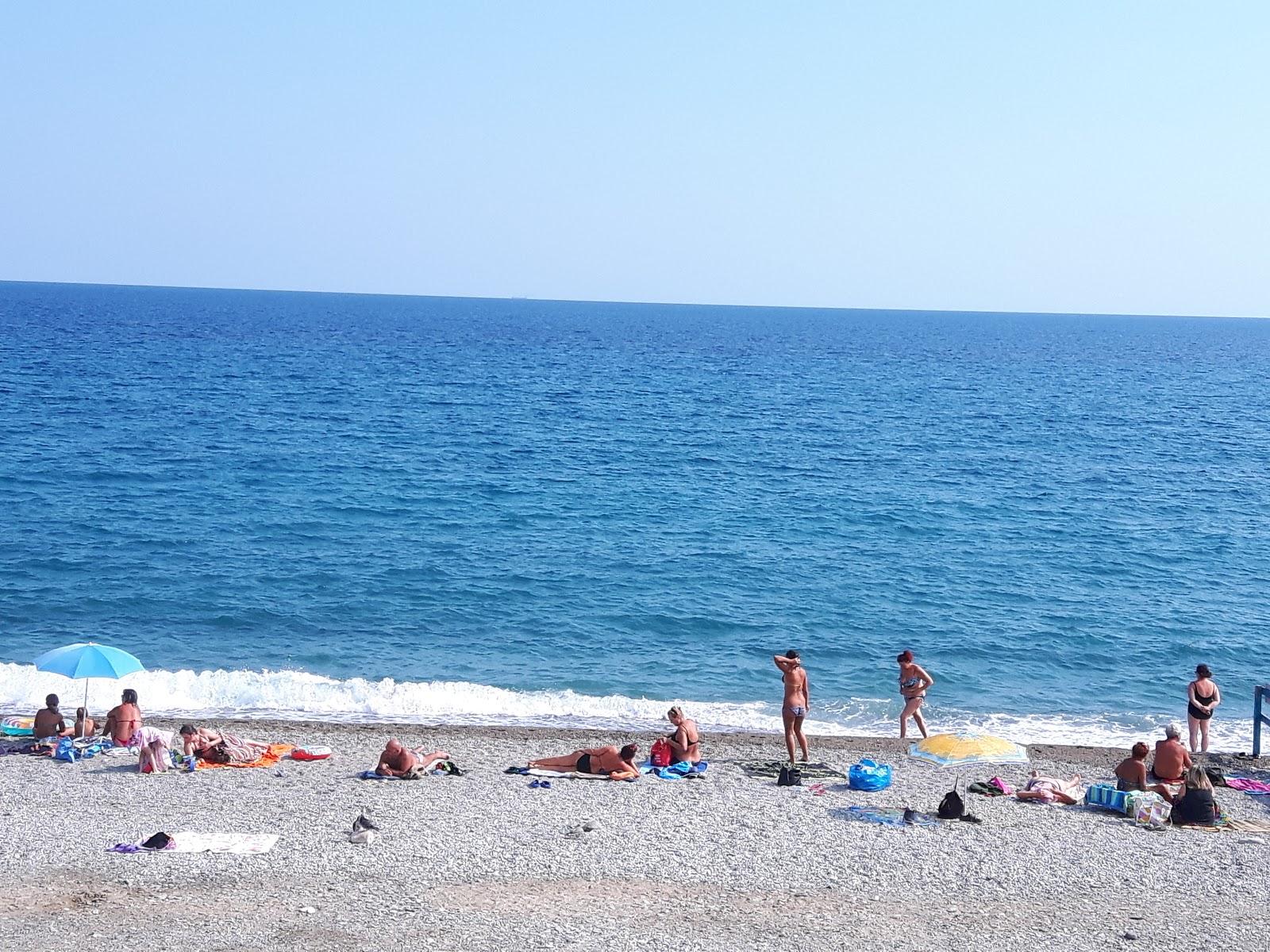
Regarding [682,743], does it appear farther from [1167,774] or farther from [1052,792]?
[1167,774]

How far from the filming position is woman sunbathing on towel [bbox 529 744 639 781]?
55.1 feet

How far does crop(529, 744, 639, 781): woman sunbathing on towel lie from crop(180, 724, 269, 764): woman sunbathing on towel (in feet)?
13.2

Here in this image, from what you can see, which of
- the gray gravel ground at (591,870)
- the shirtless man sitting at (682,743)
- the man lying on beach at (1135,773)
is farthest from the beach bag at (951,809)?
the shirtless man sitting at (682,743)

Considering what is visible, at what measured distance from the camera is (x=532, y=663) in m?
25.3

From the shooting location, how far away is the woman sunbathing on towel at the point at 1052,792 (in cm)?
1595

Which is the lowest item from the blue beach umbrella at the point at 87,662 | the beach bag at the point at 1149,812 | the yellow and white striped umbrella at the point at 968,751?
the beach bag at the point at 1149,812

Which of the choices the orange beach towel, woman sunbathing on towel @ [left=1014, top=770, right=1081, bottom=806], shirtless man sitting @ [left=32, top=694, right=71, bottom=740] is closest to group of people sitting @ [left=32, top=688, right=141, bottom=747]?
shirtless man sitting @ [left=32, top=694, right=71, bottom=740]

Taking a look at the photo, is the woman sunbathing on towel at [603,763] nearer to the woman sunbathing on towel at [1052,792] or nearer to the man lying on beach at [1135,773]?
the woman sunbathing on towel at [1052,792]

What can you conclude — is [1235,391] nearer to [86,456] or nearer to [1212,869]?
[86,456]

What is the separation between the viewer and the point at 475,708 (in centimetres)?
2286

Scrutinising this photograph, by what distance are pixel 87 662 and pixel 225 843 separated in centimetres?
585

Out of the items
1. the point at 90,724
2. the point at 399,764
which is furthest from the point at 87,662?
the point at 399,764

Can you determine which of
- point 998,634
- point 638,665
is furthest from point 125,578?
point 998,634

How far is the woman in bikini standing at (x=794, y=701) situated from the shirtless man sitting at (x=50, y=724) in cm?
1053
